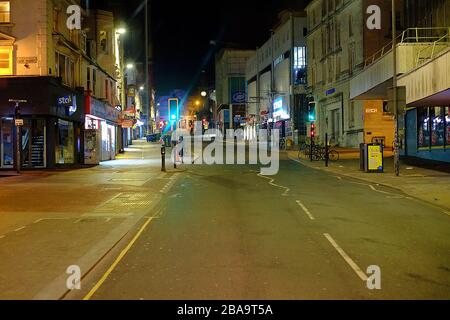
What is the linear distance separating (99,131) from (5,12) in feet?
32.2

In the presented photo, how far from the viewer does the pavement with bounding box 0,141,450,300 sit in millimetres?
6797

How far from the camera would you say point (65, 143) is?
106 ft

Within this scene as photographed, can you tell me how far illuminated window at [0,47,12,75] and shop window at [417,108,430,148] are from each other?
76.7 ft

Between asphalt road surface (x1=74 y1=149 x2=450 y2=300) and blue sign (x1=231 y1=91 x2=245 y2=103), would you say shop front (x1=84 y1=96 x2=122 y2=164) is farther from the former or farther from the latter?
blue sign (x1=231 y1=91 x2=245 y2=103)

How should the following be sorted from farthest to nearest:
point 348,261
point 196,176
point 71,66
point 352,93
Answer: point 352,93 → point 71,66 → point 196,176 → point 348,261

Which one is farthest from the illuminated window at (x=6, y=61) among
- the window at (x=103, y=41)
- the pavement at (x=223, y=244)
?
the window at (x=103, y=41)

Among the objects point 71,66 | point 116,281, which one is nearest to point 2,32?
point 71,66

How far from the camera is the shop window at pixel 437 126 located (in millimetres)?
30033

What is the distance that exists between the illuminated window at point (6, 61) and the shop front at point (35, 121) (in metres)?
0.60

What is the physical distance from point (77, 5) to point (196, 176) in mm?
15975

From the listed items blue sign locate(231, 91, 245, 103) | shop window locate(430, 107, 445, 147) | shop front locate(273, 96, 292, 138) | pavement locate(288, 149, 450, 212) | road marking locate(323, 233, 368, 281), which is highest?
blue sign locate(231, 91, 245, 103)

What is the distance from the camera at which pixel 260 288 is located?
670 cm

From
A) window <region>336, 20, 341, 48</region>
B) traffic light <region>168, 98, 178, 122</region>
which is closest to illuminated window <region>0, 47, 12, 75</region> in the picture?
traffic light <region>168, 98, 178, 122</region>
